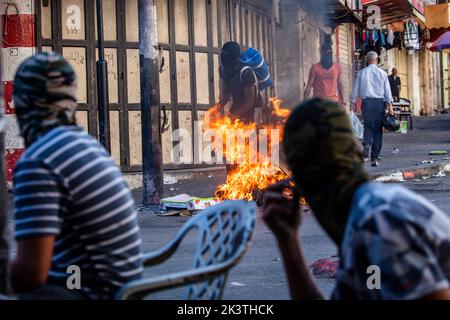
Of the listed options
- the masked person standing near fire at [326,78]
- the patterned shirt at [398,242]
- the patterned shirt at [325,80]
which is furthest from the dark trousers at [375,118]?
the patterned shirt at [398,242]

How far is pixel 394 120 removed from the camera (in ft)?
52.8

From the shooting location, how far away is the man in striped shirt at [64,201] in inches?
113

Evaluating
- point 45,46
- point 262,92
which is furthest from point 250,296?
point 45,46

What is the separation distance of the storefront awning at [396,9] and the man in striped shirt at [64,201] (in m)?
27.1

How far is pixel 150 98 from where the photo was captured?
1106cm

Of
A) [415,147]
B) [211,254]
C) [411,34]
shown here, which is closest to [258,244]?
[211,254]

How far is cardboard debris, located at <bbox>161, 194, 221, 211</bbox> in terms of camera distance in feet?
34.7

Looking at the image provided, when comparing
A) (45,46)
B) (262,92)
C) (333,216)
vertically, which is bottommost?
(333,216)

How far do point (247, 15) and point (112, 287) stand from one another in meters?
15.8

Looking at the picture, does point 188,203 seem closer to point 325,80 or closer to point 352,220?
point 325,80

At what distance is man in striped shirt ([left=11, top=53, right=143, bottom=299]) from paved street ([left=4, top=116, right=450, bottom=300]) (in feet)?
9.66

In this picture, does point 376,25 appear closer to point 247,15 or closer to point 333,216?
point 247,15

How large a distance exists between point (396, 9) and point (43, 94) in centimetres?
3063
